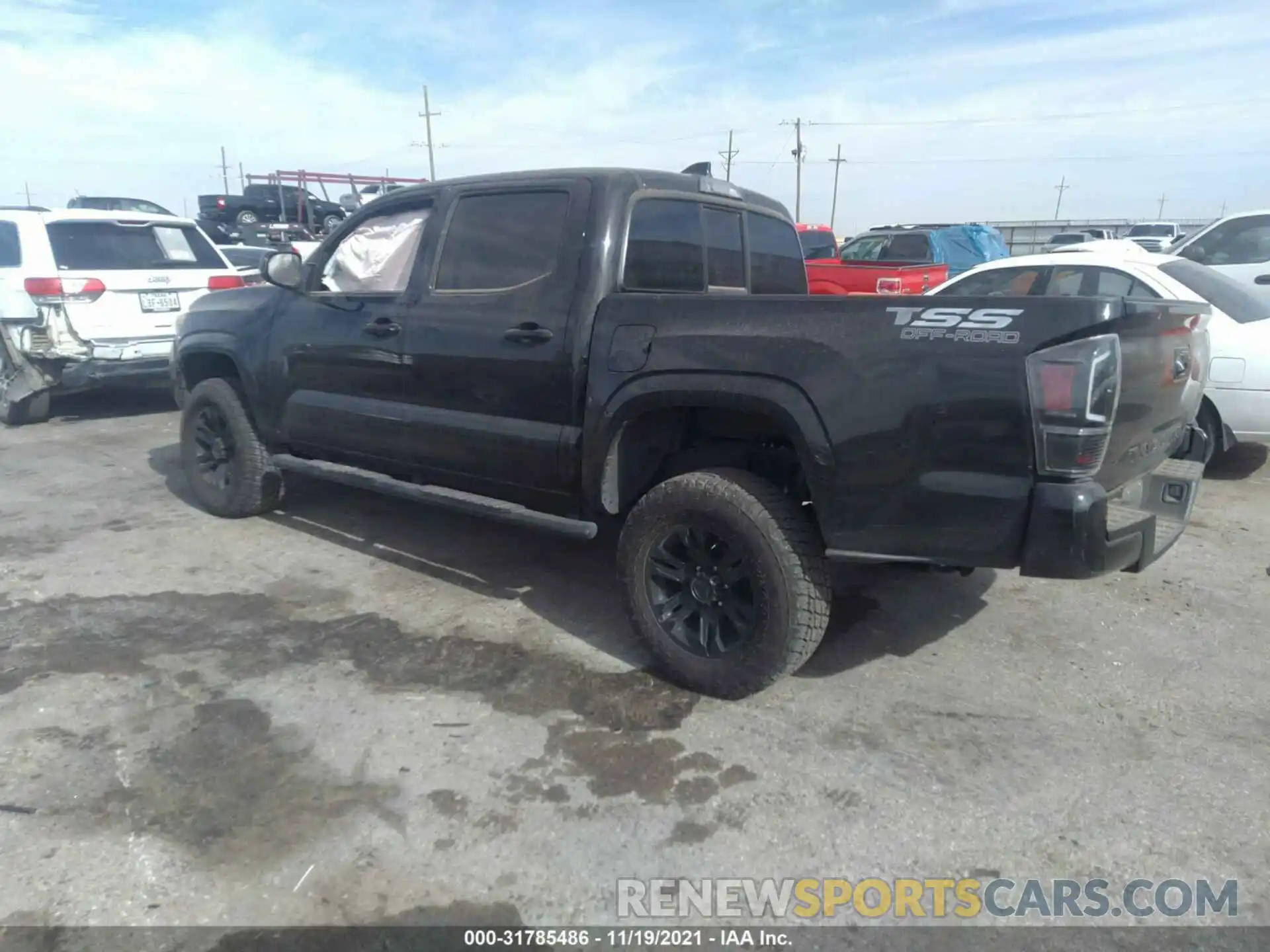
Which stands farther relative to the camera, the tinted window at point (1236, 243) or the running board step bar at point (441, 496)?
the tinted window at point (1236, 243)

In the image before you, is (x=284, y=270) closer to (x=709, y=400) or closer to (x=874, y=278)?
(x=709, y=400)

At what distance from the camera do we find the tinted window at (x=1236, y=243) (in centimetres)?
999

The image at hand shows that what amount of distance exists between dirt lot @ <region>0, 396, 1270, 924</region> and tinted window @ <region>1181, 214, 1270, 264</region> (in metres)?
6.69

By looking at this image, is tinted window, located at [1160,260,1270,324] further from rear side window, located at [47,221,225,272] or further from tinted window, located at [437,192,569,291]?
rear side window, located at [47,221,225,272]

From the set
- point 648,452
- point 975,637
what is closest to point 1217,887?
point 975,637

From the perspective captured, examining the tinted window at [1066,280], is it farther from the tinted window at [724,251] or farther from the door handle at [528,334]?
the door handle at [528,334]

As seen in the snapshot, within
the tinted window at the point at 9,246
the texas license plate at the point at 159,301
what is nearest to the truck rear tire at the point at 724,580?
the texas license plate at the point at 159,301

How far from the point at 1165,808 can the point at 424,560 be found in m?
3.51

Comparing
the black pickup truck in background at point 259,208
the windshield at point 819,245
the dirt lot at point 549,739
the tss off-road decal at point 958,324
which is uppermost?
the black pickup truck in background at point 259,208

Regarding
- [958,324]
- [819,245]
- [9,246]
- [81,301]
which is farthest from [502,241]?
[819,245]

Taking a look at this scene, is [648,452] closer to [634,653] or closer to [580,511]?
[580,511]

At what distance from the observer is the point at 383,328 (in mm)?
4406

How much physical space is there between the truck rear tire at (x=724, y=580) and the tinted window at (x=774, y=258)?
62.8 inches

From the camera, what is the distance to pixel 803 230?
1923 cm
